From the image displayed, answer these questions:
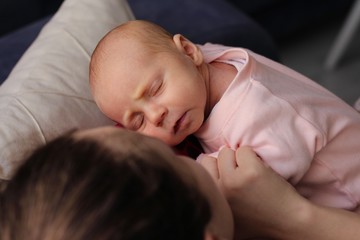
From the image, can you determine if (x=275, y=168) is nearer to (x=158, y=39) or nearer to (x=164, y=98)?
(x=164, y=98)

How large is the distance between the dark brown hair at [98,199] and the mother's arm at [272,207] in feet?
0.72

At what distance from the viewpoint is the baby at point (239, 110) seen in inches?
31.1

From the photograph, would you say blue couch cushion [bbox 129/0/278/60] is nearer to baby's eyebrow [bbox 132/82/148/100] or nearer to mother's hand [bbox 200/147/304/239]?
baby's eyebrow [bbox 132/82/148/100]

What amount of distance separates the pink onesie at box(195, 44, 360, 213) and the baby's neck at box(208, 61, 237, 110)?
24 millimetres

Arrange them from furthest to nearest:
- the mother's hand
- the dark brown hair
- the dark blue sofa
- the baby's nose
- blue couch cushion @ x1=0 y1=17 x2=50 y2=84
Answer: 1. the dark blue sofa
2. blue couch cushion @ x1=0 y1=17 x2=50 y2=84
3. the baby's nose
4. the mother's hand
5. the dark brown hair

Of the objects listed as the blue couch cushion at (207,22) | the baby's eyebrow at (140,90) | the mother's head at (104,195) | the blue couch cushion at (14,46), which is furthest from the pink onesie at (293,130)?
the blue couch cushion at (14,46)

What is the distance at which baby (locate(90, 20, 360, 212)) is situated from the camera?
790 millimetres

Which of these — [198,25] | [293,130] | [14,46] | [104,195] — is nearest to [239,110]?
[293,130]

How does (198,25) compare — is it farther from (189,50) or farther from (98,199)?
(98,199)

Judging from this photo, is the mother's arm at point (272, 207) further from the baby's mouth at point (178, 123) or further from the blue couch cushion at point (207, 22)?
the blue couch cushion at point (207, 22)

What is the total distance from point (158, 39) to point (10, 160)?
365 mm

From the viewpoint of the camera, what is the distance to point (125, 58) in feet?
2.78

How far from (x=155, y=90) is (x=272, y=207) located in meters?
0.30

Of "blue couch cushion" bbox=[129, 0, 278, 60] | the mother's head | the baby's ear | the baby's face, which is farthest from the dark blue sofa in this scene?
the mother's head
